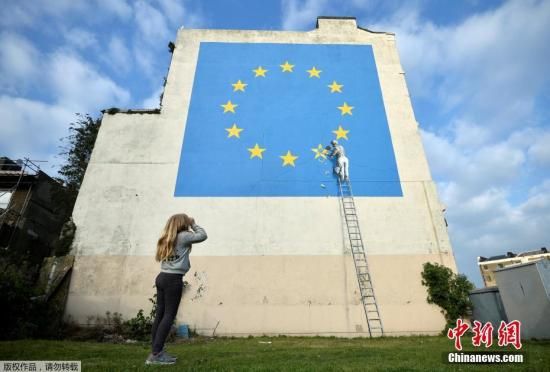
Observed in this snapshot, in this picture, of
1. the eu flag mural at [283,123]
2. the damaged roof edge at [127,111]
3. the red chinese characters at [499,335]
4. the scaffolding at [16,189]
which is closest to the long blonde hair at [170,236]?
the red chinese characters at [499,335]

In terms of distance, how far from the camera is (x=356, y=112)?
44.2ft

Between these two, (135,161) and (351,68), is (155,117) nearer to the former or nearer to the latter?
(135,161)

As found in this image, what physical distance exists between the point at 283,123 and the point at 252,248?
517cm

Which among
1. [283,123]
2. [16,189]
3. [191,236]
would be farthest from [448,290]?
[16,189]

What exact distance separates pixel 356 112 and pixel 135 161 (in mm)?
Answer: 8783

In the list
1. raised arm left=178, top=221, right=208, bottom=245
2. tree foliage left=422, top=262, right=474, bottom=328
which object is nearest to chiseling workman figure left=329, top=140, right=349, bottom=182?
tree foliage left=422, top=262, right=474, bottom=328

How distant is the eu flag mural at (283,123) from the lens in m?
12.0

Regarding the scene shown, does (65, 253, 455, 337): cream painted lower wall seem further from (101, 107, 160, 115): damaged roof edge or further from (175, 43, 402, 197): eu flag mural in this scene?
(101, 107, 160, 115): damaged roof edge

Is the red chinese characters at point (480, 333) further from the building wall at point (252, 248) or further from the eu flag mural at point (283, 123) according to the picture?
the eu flag mural at point (283, 123)

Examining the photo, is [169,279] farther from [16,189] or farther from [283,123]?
[16,189]

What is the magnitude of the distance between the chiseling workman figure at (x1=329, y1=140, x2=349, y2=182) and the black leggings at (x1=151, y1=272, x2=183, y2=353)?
349 inches

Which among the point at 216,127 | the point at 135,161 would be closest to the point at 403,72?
the point at 216,127

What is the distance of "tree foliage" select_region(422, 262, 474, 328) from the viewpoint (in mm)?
10023

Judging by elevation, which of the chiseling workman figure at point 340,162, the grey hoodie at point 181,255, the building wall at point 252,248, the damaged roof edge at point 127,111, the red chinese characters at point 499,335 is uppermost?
the damaged roof edge at point 127,111
